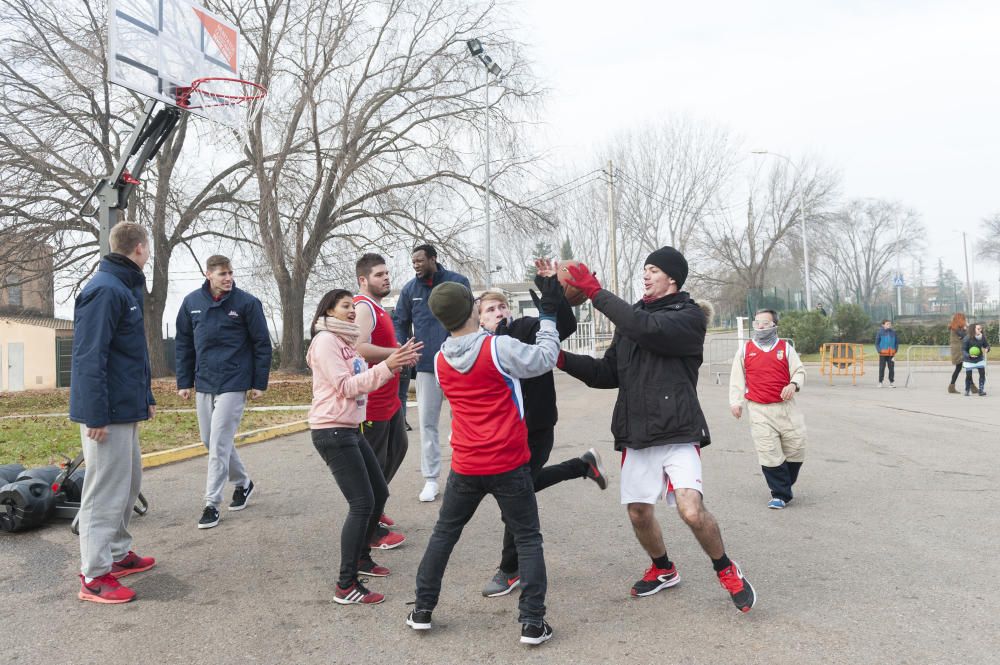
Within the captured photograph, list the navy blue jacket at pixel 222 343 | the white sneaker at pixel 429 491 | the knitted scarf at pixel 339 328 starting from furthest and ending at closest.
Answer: the white sneaker at pixel 429 491 → the navy blue jacket at pixel 222 343 → the knitted scarf at pixel 339 328

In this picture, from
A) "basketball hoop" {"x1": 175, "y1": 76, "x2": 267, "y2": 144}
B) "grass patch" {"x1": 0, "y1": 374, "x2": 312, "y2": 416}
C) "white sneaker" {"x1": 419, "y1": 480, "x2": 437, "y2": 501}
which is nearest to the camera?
"white sneaker" {"x1": 419, "y1": 480, "x2": 437, "y2": 501}

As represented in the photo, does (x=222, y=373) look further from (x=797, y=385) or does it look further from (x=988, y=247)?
(x=988, y=247)

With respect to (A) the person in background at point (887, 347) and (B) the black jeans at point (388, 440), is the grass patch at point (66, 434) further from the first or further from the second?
(A) the person in background at point (887, 347)

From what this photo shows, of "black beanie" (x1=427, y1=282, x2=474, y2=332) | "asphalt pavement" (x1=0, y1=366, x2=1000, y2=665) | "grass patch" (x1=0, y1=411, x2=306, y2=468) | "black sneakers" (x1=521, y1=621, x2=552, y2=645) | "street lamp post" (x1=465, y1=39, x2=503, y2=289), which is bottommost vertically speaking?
"asphalt pavement" (x1=0, y1=366, x2=1000, y2=665)

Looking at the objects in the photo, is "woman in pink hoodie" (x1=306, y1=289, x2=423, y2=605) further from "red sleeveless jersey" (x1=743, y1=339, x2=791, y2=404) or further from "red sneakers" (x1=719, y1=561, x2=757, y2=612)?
"red sleeveless jersey" (x1=743, y1=339, x2=791, y2=404)

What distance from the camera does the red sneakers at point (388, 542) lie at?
487 cm

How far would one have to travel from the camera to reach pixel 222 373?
5.63 metres

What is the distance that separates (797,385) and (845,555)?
1.95 meters

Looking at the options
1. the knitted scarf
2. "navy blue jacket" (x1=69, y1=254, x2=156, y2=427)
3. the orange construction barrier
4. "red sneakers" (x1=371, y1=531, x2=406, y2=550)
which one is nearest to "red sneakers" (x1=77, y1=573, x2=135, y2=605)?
"navy blue jacket" (x1=69, y1=254, x2=156, y2=427)

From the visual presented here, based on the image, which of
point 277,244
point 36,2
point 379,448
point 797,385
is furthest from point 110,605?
point 36,2

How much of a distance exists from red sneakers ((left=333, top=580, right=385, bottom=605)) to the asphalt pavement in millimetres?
47

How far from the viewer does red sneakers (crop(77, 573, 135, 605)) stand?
394 centimetres

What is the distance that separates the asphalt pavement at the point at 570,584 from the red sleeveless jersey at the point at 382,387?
926mm

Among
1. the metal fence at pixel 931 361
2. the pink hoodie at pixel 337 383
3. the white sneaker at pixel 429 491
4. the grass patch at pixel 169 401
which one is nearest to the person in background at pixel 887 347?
the metal fence at pixel 931 361
